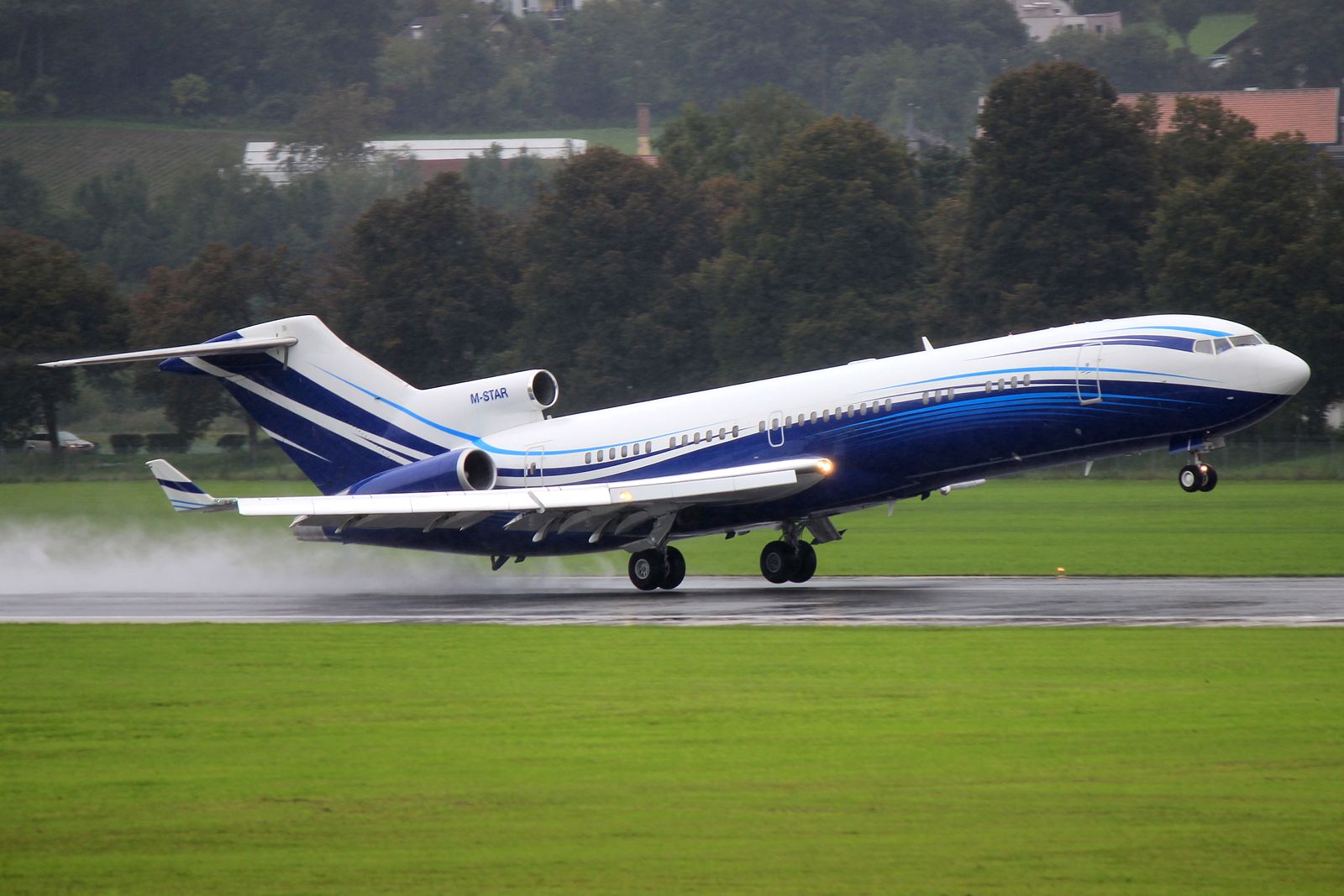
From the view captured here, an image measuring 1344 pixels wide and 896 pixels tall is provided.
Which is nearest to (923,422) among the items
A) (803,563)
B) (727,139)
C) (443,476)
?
(803,563)

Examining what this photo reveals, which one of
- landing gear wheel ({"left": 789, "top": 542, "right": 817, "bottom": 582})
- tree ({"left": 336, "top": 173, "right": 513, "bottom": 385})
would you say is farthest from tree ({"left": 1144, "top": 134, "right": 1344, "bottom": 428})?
landing gear wheel ({"left": 789, "top": 542, "right": 817, "bottom": 582})

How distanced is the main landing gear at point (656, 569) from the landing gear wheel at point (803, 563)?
2.26 metres

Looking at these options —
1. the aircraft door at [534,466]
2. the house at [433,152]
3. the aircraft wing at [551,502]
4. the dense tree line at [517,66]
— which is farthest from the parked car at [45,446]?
the dense tree line at [517,66]

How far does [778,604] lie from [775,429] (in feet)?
14.6

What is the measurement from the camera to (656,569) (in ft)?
112

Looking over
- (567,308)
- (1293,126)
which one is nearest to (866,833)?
(567,308)

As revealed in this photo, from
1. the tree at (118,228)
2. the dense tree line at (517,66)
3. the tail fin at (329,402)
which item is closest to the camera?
the tail fin at (329,402)

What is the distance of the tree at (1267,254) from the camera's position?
67500mm

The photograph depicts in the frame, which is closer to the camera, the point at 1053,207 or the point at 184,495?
the point at 184,495

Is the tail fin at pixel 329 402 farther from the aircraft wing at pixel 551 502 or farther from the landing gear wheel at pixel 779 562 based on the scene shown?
the landing gear wheel at pixel 779 562

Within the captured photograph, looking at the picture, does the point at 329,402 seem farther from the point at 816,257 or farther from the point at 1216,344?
the point at 816,257

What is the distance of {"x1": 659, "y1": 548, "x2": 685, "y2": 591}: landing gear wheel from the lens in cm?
3434

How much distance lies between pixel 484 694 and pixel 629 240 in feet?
221

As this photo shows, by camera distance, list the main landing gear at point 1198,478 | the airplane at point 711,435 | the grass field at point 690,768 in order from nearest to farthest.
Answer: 1. the grass field at point 690,768
2. the main landing gear at point 1198,478
3. the airplane at point 711,435
